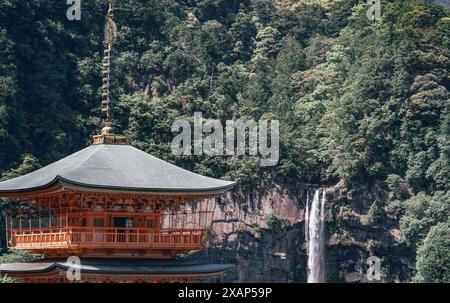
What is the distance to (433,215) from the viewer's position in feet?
244

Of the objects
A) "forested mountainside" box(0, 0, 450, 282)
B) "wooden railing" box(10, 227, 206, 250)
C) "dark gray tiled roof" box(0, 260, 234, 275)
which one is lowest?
"dark gray tiled roof" box(0, 260, 234, 275)

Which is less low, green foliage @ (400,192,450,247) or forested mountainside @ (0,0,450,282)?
forested mountainside @ (0,0,450,282)

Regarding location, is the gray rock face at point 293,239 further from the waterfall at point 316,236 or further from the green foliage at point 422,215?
the green foliage at point 422,215

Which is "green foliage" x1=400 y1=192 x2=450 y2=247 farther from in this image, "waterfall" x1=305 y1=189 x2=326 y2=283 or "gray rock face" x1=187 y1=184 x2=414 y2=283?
"waterfall" x1=305 y1=189 x2=326 y2=283

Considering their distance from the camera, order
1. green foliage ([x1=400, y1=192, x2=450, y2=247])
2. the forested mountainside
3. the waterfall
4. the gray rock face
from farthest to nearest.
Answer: the waterfall → the gray rock face → the forested mountainside → green foliage ([x1=400, y1=192, x2=450, y2=247])

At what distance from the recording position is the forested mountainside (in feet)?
251

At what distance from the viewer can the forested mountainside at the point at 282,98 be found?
7650 centimetres

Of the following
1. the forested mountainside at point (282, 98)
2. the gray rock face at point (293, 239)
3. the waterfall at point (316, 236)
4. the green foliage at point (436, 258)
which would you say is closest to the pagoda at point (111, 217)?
the forested mountainside at point (282, 98)

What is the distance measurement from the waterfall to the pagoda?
41.2m

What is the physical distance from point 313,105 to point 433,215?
628 inches

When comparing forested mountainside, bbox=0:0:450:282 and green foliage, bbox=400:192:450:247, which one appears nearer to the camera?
green foliage, bbox=400:192:450:247

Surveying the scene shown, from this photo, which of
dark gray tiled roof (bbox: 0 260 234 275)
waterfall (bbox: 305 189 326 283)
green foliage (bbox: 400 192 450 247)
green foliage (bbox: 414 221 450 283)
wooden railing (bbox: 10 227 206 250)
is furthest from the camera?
waterfall (bbox: 305 189 326 283)

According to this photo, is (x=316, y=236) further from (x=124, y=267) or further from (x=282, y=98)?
(x=124, y=267)

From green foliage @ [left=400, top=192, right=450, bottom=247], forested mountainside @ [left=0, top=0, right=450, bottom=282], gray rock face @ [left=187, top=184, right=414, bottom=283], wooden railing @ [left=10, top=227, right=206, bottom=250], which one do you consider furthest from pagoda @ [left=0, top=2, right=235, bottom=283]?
gray rock face @ [left=187, top=184, right=414, bottom=283]
